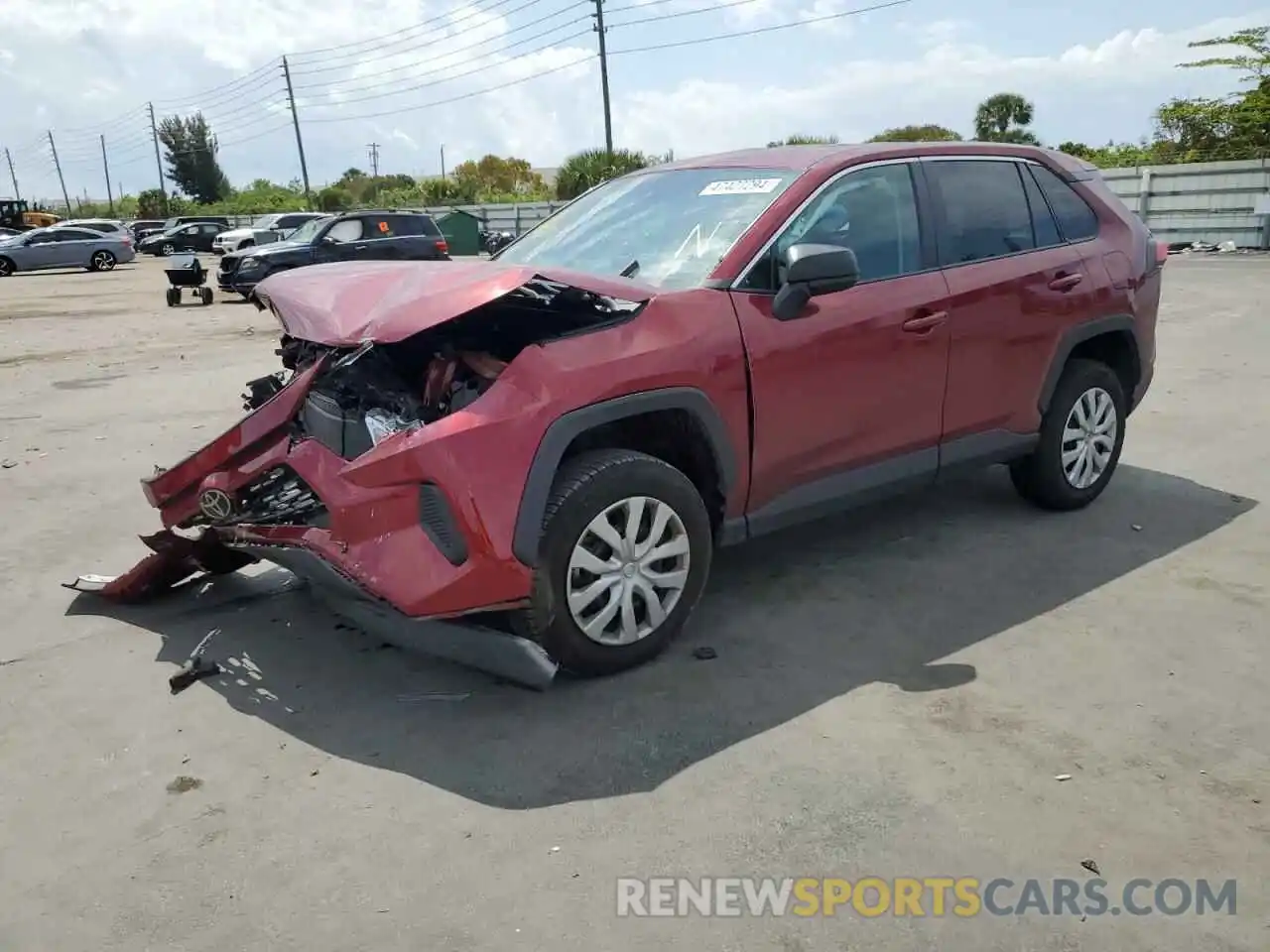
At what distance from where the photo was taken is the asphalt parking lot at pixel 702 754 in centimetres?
249

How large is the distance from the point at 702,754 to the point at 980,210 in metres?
2.90

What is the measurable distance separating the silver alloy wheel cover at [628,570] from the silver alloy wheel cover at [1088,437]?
2.46 metres

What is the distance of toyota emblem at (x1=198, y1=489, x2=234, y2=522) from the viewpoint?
12.7ft

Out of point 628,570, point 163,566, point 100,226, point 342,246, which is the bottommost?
point 163,566

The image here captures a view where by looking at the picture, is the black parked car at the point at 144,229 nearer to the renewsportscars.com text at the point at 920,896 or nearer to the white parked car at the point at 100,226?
the white parked car at the point at 100,226

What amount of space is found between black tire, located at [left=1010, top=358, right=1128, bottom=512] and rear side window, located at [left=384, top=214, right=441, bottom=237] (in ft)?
55.5

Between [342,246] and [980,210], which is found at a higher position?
[980,210]

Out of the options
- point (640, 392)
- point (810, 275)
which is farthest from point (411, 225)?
point (640, 392)

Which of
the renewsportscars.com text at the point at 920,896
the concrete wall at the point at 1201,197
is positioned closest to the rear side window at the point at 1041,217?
the renewsportscars.com text at the point at 920,896

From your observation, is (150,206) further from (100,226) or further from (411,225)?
(411,225)

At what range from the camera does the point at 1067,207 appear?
5.05m

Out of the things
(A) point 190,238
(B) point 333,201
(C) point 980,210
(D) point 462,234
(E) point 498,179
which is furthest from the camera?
(E) point 498,179

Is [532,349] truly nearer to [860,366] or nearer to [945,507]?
[860,366]

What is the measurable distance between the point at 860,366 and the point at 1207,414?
443 centimetres
